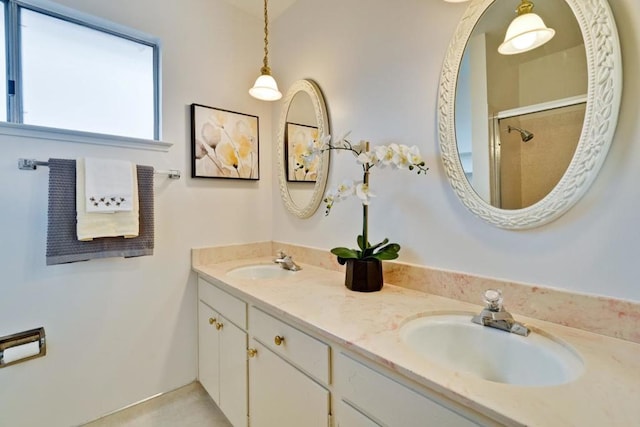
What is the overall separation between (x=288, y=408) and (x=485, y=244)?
37.5 inches

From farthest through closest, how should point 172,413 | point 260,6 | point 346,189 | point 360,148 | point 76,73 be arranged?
point 260,6 → point 172,413 → point 76,73 → point 360,148 → point 346,189

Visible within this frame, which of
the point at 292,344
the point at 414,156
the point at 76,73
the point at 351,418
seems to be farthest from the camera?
the point at 76,73

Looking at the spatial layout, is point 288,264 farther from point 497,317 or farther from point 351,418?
point 497,317

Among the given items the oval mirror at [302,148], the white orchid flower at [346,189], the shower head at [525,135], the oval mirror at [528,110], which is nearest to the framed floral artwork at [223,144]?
the oval mirror at [302,148]

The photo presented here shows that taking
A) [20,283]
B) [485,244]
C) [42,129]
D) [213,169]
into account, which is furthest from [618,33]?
[20,283]

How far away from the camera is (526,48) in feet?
3.22

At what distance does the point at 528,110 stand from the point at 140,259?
77.2 inches

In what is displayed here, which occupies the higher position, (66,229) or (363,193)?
(363,193)

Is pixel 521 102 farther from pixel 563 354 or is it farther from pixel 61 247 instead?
pixel 61 247

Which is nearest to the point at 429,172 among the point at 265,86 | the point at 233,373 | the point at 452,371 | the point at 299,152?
the point at 452,371

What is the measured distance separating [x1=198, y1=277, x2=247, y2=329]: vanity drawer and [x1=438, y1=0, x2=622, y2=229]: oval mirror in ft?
3.54

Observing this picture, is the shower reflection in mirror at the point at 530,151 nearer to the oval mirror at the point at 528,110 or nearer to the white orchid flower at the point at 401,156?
the oval mirror at the point at 528,110

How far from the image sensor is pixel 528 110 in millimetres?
985

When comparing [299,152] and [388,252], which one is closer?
[388,252]
